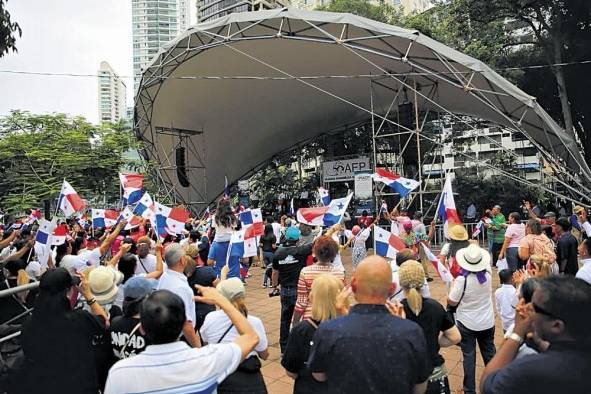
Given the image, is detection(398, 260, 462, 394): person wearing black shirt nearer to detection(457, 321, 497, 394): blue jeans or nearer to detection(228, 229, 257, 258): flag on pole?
detection(457, 321, 497, 394): blue jeans

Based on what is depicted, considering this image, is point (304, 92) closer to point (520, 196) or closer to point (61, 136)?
point (61, 136)

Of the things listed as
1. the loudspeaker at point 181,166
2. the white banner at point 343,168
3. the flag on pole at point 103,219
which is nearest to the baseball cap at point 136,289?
the flag on pole at point 103,219

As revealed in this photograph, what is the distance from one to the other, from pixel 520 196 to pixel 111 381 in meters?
26.9

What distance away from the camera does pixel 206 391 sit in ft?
6.38

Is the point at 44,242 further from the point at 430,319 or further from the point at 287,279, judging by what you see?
the point at 430,319

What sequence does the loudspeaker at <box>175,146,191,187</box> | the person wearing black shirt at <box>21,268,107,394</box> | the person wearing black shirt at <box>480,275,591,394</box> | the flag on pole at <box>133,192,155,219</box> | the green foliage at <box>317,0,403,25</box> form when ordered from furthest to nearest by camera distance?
the green foliage at <box>317,0,403,25</box>, the loudspeaker at <box>175,146,191,187</box>, the flag on pole at <box>133,192,155,219</box>, the person wearing black shirt at <box>21,268,107,394</box>, the person wearing black shirt at <box>480,275,591,394</box>

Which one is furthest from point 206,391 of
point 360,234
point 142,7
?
point 142,7

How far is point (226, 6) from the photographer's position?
325ft

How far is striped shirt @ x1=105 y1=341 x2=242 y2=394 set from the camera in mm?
1873

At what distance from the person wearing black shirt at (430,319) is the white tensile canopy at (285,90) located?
9.45 metres

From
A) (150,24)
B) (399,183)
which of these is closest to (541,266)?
(399,183)

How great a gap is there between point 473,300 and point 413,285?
1.37 m

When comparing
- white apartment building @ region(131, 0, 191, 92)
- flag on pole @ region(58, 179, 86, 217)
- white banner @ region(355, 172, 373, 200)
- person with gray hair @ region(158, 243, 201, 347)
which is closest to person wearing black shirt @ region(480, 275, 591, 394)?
person with gray hair @ region(158, 243, 201, 347)

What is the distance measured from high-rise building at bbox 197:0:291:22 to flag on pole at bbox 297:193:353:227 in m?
84.5
